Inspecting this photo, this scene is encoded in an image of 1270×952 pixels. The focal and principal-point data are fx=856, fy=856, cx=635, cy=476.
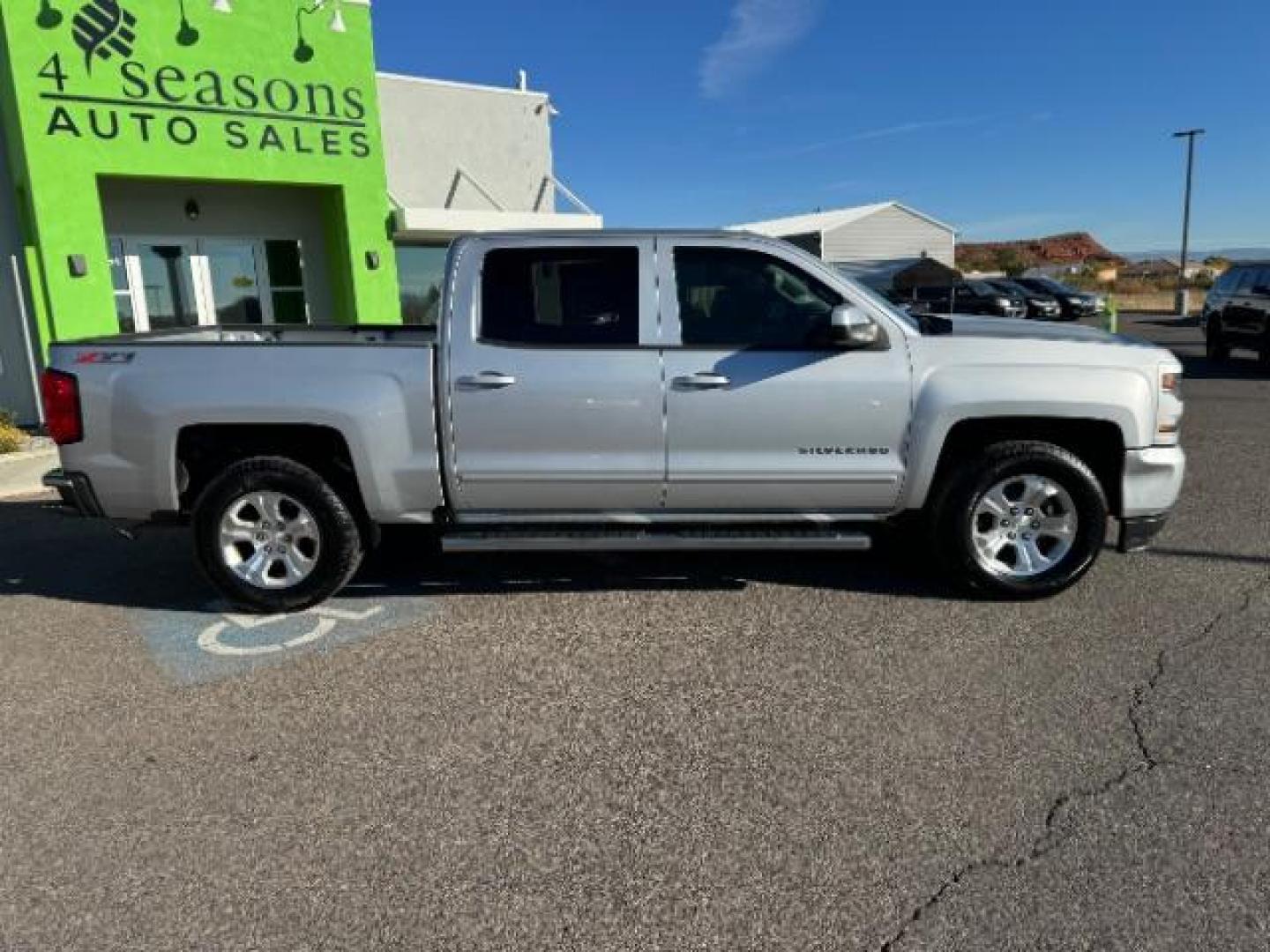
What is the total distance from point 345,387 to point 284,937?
2.70 metres

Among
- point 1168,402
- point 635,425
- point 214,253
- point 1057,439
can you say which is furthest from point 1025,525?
point 214,253

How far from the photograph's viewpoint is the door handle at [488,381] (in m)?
4.34

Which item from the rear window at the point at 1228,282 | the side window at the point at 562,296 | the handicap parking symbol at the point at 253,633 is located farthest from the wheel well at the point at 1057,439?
the rear window at the point at 1228,282

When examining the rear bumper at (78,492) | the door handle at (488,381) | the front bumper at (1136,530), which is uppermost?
the door handle at (488,381)

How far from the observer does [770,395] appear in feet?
14.3

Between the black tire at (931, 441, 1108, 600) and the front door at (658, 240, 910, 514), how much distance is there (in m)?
0.32

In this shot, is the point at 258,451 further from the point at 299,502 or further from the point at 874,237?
the point at 874,237

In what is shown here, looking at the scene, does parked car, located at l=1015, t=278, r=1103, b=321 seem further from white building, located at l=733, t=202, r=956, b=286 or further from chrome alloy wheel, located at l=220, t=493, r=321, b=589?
chrome alloy wheel, located at l=220, t=493, r=321, b=589

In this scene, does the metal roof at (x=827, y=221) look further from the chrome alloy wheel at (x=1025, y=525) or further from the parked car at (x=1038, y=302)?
the chrome alloy wheel at (x=1025, y=525)

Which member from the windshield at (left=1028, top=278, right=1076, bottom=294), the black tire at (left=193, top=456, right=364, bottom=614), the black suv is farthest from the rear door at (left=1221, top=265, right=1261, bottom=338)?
the windshield at (left=1028, top=278, right=1076, bottom=294)

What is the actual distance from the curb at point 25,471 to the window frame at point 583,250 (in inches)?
220

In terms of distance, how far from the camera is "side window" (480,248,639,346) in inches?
175

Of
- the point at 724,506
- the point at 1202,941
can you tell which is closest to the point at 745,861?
the point at 1202,941

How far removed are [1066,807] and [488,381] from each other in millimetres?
3075
